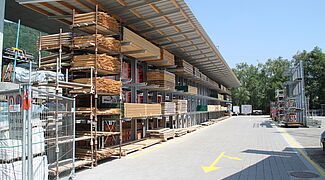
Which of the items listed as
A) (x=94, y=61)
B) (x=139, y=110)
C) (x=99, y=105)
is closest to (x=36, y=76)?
(x=94, y=61)

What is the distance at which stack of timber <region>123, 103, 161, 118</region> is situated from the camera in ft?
38.3

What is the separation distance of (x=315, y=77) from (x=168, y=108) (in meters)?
64.2

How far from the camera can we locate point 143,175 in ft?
25.4

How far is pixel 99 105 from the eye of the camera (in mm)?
11648

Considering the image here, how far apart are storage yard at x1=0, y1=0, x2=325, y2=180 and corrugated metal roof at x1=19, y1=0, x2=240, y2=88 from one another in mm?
48

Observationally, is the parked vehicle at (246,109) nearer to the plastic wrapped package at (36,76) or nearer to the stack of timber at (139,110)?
the stack of timber at (139,110)

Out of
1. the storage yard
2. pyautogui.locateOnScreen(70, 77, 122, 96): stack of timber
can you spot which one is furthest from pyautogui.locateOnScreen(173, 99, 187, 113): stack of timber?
pyautogui.locateOnScreen(70, 77, 122, 96): stack of timber

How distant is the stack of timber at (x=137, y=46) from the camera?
11414mm

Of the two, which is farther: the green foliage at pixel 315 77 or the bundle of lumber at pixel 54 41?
the green foliage at pixel 315 77

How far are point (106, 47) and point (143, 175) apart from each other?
5.00 m

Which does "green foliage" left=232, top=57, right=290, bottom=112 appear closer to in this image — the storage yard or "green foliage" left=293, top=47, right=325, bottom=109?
"green foliage" left=293, top=47, right=325, bottom=109

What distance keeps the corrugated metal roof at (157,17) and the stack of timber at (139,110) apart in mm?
4165

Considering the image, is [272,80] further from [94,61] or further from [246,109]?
[94,61]

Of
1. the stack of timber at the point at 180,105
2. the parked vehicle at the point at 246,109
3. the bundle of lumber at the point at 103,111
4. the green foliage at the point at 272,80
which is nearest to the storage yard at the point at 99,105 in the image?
the bundle of lumber at the point at 103,111
